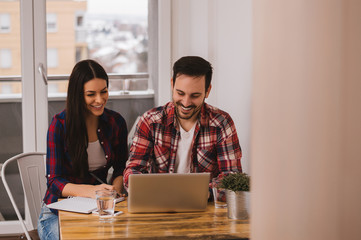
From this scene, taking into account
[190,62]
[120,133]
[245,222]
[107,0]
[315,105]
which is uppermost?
[107,0]

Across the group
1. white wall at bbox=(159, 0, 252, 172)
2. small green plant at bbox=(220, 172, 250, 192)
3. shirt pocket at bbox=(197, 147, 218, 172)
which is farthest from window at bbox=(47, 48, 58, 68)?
small green plant at bbox=(220, 172, 250, 192)

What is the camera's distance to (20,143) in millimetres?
3621

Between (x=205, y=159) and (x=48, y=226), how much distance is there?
790 mm

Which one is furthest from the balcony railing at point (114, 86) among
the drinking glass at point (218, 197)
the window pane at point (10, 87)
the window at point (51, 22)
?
the drinking glass at point (218, 197)

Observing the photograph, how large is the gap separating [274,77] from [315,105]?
0.05m

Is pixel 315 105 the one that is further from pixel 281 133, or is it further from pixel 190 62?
pixel 190 62

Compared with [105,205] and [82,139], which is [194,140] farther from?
[105,205]

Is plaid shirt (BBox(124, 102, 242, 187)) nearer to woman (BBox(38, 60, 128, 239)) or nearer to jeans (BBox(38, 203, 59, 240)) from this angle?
woman (BBox(38, 60, 128, 239))

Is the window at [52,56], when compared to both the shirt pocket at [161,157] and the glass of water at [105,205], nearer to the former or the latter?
the shirt pocket at [161,157]

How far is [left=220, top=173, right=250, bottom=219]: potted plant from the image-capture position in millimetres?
1758

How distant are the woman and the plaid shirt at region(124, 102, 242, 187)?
0.23 meters

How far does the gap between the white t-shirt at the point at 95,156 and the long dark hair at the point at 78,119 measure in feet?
0.17

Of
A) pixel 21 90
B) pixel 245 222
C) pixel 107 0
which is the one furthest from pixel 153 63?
pixel 245 222

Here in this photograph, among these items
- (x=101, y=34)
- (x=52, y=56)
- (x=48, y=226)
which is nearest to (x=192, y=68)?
(x=48, y=226)
